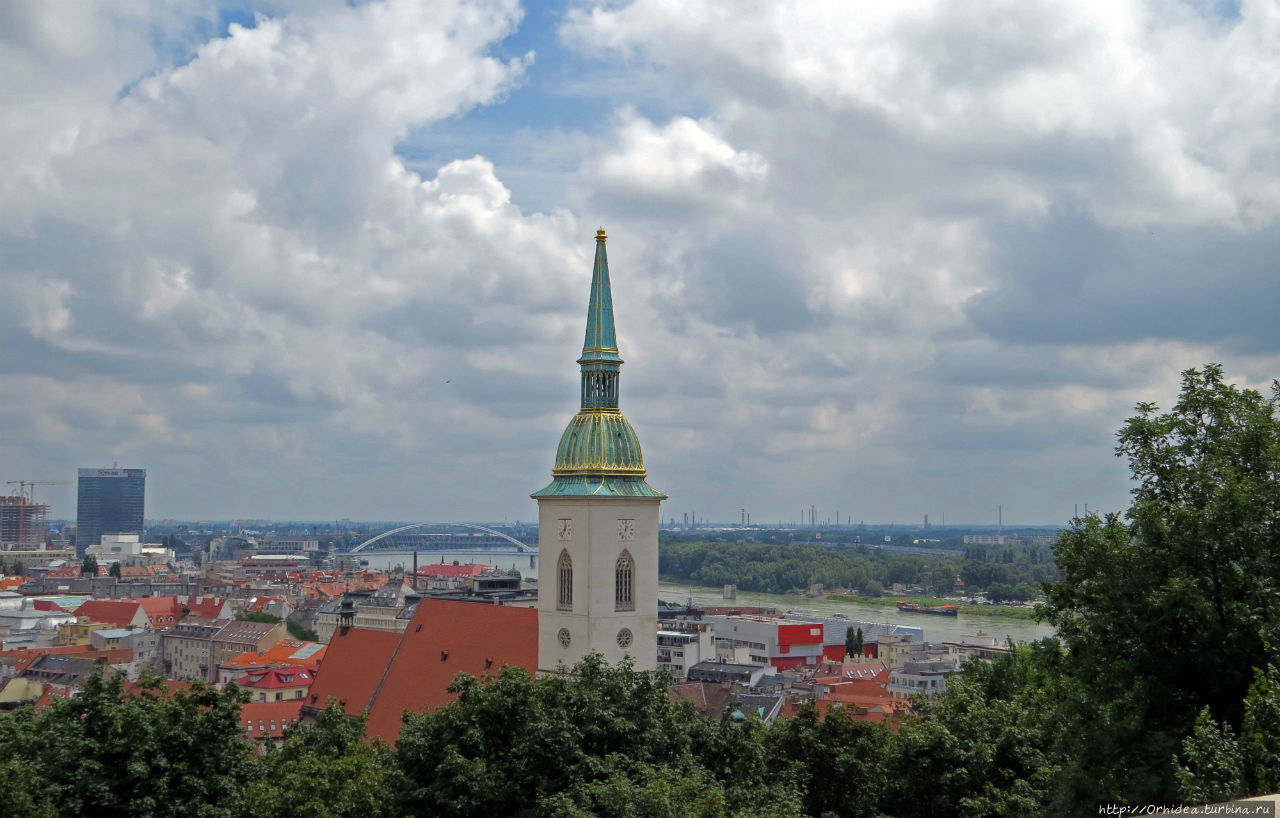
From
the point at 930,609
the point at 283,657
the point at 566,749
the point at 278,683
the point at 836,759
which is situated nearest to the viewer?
the point at 566,749

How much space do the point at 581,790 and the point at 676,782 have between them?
65.3 inches

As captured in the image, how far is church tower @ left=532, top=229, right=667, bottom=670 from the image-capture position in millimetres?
35750

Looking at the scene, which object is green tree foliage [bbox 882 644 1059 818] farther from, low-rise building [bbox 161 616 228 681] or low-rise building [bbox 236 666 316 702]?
low-rise building [bbox 161 616 228 681]

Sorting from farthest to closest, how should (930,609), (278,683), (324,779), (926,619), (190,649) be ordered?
(930,609) → (926,619) → (190,649) → (278,683) → (324,779)

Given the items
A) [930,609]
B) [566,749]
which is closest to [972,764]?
[566,749]

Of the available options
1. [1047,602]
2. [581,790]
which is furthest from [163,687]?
[1047,602]

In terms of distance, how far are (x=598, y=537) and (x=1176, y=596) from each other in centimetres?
2019

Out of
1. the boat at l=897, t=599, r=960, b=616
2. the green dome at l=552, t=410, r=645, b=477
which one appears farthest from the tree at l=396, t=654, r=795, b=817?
the boat at l=897, t=599, r=960, b=616

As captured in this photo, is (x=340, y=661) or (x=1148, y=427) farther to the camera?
(x=340, y=661)

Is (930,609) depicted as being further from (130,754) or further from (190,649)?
(130,754)

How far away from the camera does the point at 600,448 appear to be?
36594mm

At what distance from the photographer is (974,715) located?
26.6m

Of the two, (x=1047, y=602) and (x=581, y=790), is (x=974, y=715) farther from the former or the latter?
(x=581, y=790)

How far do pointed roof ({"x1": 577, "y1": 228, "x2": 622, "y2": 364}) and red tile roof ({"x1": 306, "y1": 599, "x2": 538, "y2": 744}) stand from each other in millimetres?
8007
